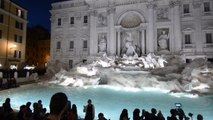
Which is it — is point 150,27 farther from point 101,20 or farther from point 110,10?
point 101,20

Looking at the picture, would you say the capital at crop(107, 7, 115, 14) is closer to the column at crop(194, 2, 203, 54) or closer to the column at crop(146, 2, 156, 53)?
the column at crop(146, 2, 156, 53)

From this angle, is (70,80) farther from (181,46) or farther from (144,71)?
(181,46)

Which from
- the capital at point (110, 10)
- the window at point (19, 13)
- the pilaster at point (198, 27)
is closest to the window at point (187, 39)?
the pilaster at point (198, 27)

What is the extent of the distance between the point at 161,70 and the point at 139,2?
11481mm

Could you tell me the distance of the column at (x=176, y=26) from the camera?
22.0 m

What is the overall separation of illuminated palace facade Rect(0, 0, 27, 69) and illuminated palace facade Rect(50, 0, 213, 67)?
200 inches

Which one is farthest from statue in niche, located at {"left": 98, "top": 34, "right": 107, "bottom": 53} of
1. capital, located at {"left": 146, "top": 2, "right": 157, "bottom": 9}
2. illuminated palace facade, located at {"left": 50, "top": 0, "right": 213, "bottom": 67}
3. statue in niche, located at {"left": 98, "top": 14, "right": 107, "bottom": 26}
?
capital, located at {"left": 146, "top": 2, "right": 157, "bottom": 9}

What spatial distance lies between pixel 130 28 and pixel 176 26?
6.17 m

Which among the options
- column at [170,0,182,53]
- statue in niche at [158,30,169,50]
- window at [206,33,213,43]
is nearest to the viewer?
window at [206,33,213,43]

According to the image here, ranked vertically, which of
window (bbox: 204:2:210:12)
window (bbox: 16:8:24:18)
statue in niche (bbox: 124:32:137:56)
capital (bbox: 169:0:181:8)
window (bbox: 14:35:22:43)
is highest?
window (bbox: 16:8:24:18)

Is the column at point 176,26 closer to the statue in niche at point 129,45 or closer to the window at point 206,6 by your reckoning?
Answer: the window at point 206,6

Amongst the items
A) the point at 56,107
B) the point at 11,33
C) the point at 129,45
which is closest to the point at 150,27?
the point at 129,45

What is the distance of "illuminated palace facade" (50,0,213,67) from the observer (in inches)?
854

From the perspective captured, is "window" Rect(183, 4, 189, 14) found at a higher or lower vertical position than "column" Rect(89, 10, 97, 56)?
higher
